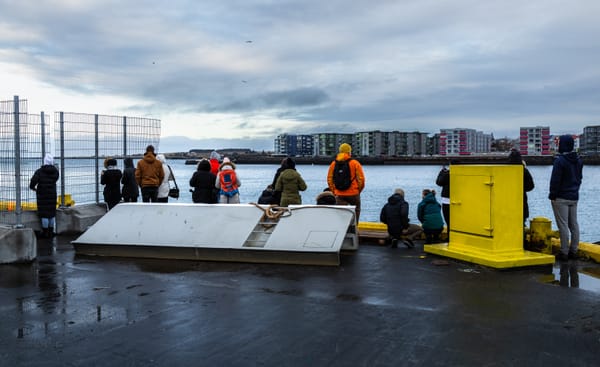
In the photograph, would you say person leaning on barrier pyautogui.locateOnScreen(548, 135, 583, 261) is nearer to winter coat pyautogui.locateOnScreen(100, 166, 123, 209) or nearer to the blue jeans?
the blue jeans

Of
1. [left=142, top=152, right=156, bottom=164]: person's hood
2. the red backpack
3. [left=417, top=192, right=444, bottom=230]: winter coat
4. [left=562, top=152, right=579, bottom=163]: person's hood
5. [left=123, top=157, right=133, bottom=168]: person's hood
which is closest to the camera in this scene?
[left=562, top=152, right=579, bottom=163]: person's hood

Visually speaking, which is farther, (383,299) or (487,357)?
(383,299)

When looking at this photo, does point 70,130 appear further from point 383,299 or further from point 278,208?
point 383,299

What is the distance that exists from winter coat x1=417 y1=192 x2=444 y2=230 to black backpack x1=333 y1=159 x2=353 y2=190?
144cm

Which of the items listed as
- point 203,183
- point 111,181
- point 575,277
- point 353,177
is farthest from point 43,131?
point 575,277

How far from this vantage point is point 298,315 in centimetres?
548

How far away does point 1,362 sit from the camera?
4.26m

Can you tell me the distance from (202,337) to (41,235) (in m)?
7.95

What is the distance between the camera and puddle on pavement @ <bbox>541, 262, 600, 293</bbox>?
6793 mm

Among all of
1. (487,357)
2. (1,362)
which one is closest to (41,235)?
(1,362)

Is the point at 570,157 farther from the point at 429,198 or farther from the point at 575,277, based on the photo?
the point at 429,198

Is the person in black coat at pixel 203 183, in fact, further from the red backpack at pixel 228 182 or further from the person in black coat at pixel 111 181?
the person in black coat at pixel 111 181

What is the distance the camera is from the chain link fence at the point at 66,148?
29.7ft

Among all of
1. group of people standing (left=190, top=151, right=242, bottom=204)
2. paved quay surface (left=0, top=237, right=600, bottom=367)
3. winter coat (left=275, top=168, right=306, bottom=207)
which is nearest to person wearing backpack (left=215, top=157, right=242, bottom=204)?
group of people standing (left=190, top=151, right=242, bottom=204)
